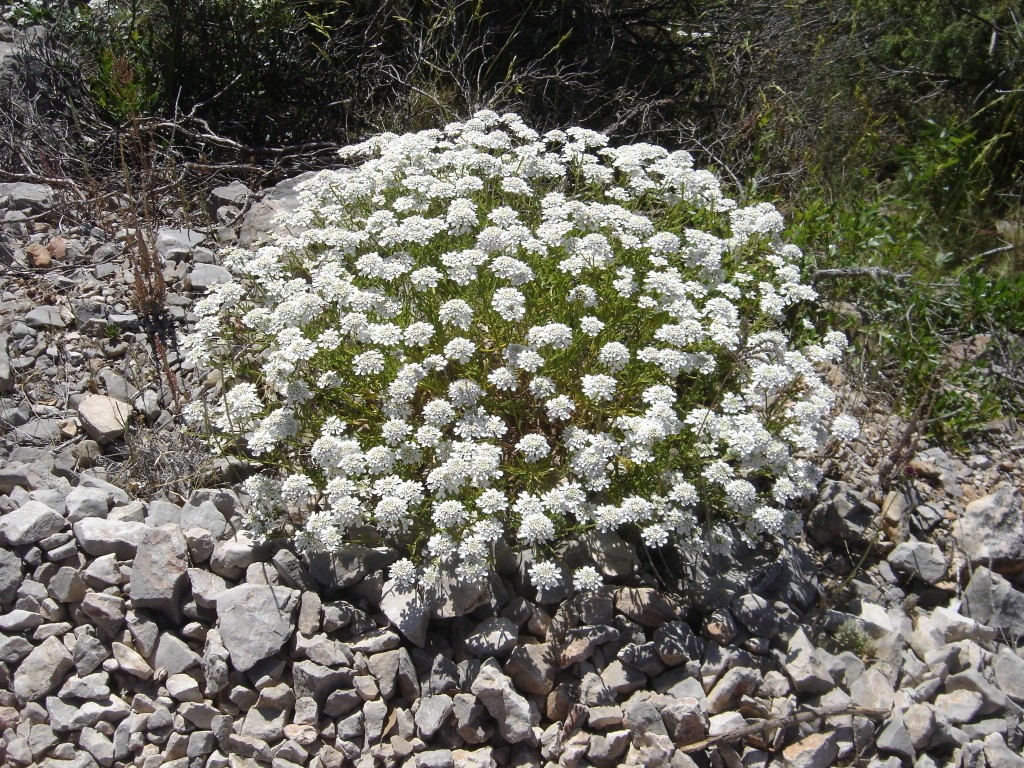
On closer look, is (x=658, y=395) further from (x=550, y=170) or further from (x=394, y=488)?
(x=550, y=170)

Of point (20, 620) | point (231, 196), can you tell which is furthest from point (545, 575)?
point (231, 196)

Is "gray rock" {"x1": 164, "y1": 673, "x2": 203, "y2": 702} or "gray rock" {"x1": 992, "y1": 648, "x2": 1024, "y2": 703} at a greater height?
"gray rock" {"x1": 992, "y1": 648, "x2": 1024, "y2": 703}

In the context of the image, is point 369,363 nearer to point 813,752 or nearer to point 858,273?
point 813,752

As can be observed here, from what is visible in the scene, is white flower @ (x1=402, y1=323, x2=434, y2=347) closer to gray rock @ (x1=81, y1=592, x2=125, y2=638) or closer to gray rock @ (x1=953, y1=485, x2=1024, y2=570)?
gray rock @ (x1=81, y1=592, x2=125, y2=638)

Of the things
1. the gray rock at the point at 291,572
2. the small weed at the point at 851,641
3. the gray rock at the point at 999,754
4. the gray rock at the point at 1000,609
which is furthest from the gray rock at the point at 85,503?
the gray rock at the point at 1000,609

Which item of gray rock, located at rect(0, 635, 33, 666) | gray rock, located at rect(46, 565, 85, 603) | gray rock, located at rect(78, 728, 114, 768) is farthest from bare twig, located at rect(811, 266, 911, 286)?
gray rock, located at rect(0, 635, 33, 666)

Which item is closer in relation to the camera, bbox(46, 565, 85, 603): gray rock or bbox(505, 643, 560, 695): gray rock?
bbox(505, 643, 560, 695): gray rock

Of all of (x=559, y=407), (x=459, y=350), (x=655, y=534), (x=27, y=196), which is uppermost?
(x=459, y=350)

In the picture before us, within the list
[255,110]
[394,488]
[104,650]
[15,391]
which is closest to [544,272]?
[394,488]
